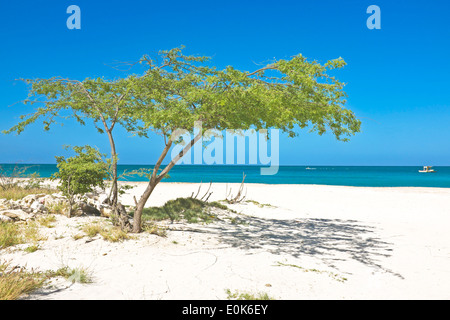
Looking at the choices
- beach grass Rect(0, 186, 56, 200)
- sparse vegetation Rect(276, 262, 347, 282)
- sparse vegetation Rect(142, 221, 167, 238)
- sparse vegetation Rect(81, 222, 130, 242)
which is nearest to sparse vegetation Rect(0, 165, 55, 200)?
beach grass Rect(0, 186, 56, 200)

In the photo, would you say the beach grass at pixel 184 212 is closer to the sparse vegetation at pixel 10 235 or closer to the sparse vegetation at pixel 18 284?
the sparse vegetation at pixel 10 235

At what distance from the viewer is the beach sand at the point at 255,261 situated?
623cm

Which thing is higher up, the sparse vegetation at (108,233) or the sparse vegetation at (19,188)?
the sparse vegetation at (19,188)

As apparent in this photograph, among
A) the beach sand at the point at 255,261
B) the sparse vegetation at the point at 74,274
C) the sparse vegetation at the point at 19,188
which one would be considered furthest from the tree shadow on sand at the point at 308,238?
the sparse vegetation at the point at 19,188

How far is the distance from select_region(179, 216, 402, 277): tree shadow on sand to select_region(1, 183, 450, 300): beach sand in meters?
0.03

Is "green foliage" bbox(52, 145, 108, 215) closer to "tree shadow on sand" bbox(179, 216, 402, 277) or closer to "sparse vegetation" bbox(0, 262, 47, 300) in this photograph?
"tree shadow on sand" bbox(179, 216, 402, 277)

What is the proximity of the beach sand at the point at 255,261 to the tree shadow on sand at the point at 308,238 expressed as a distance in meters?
0.03

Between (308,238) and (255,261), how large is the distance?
12.7 ft

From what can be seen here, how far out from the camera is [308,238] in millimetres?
11305

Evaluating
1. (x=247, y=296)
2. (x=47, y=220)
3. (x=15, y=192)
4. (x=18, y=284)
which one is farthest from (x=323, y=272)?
(x=15, y=192)

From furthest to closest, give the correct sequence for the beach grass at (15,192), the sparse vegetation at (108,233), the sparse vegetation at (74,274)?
1. the beach grass at (15,192)
2. the sparse vegetation at (108,233)
3. the sparse vegetation at (74,274)

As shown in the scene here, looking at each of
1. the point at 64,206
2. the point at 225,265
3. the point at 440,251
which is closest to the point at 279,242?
the point at 225,265

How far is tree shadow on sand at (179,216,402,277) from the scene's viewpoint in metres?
9.07

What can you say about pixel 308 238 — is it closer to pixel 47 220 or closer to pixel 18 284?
pixel 18 284
